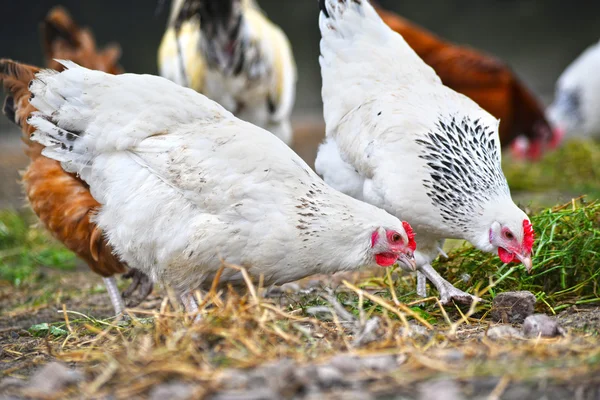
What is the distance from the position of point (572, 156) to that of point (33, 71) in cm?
531

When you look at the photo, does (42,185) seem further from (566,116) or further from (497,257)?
(566,116)

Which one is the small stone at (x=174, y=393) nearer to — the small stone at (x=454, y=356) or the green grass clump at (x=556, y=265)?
the small stone at (x=454, y=356)

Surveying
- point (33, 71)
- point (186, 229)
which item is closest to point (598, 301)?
point (186, 229)

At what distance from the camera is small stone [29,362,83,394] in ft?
6.12

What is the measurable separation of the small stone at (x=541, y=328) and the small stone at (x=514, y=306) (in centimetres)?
32

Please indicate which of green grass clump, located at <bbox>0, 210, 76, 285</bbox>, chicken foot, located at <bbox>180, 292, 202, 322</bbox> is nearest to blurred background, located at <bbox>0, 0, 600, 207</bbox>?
green grass clump, located at <bbox>0, 210, 76, 285</bbox>

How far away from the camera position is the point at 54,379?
6.18ft

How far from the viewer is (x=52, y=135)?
Result: 296 centimetres

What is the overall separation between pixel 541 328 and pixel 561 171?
4.73m

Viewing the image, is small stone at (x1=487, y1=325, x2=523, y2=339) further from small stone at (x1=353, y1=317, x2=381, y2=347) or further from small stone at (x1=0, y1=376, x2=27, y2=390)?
small stone at (x1=0, y1=376, x2=27, y2=390)

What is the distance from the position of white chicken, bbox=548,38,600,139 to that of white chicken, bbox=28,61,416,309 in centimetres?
585

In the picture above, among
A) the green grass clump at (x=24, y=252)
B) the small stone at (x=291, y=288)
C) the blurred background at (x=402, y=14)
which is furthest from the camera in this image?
the blurred background at (x=402, y=14)

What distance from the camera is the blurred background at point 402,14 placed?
9.54 m

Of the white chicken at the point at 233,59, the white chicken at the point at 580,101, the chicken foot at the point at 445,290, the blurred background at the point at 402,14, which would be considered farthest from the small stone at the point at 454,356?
the blurred background at the point at 402,14
